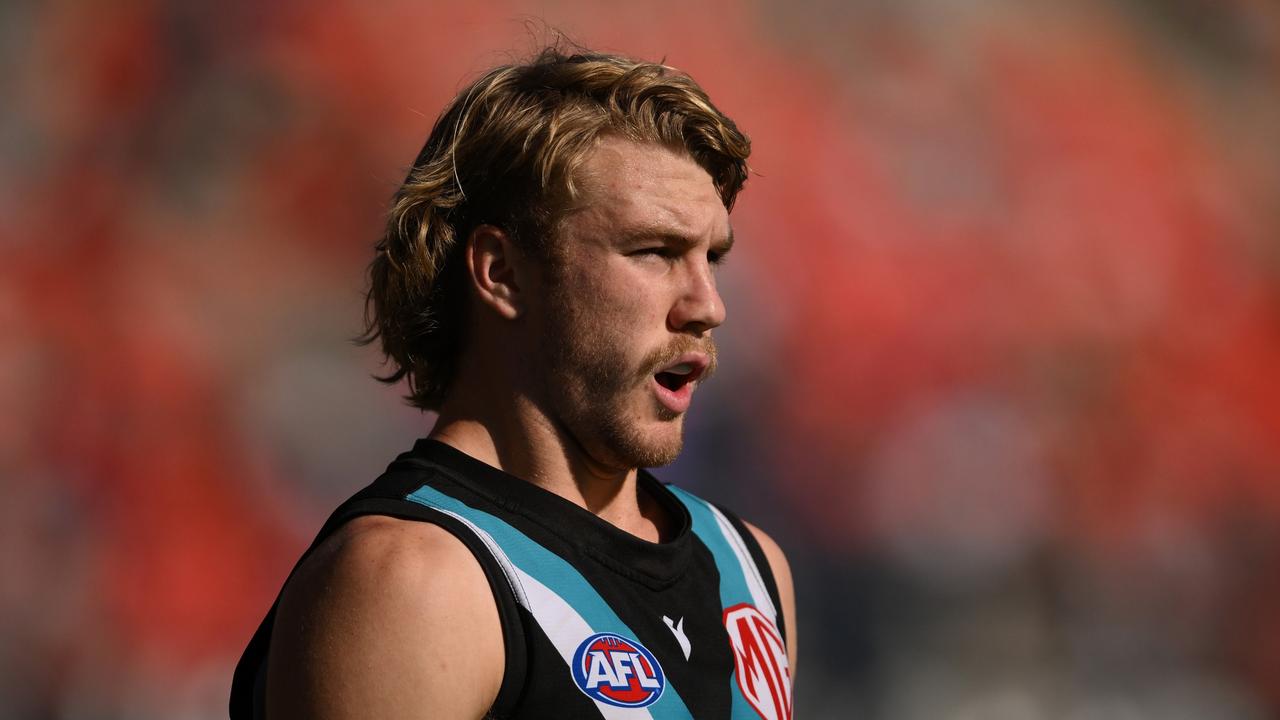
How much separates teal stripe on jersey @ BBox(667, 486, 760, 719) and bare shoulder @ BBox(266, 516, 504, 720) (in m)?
0.64

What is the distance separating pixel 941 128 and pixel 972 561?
66.0 inches

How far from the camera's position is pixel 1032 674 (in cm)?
454

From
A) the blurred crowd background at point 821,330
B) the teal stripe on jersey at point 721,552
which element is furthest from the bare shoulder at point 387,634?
the blurred crowd background at point 821,330

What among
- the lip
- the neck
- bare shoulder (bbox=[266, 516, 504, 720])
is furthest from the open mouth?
bare shoulder (bbox=[266, 516, 504, 720])

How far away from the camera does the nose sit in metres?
2.13

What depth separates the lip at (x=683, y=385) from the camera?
2148 mm

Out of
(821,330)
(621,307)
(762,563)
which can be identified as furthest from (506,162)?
(821,330)

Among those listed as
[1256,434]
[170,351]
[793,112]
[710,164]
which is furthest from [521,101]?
[1256,434]

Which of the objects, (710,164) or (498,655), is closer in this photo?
(498,655)

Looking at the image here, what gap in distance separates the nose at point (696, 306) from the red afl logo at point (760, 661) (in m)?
0.54

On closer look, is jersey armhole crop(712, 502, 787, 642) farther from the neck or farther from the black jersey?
the neck

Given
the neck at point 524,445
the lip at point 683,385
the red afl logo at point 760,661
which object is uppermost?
the lip at point 683,385

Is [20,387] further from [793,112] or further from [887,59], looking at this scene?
[887,59]

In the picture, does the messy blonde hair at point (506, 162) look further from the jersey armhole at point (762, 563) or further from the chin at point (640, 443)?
the jersey armhole at point (762, 563)
